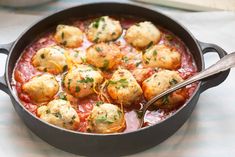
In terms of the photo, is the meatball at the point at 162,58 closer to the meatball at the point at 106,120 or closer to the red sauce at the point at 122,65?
the red sauce at the point at 122,65

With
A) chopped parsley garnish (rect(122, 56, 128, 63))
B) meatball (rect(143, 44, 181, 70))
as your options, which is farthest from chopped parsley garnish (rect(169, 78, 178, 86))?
chopped parsley garnish (rect(122, 56, 128, 63))

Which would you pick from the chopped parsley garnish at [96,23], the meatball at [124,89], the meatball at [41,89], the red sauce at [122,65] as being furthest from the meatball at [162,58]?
the meatball at [41,89]

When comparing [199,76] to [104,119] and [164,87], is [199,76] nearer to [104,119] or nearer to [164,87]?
[164,87]

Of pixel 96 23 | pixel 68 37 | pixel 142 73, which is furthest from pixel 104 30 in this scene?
pixel 142 73

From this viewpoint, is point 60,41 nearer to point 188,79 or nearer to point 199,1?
point 188,79

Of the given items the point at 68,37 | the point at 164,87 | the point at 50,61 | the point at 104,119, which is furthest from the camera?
the point at 68,37
